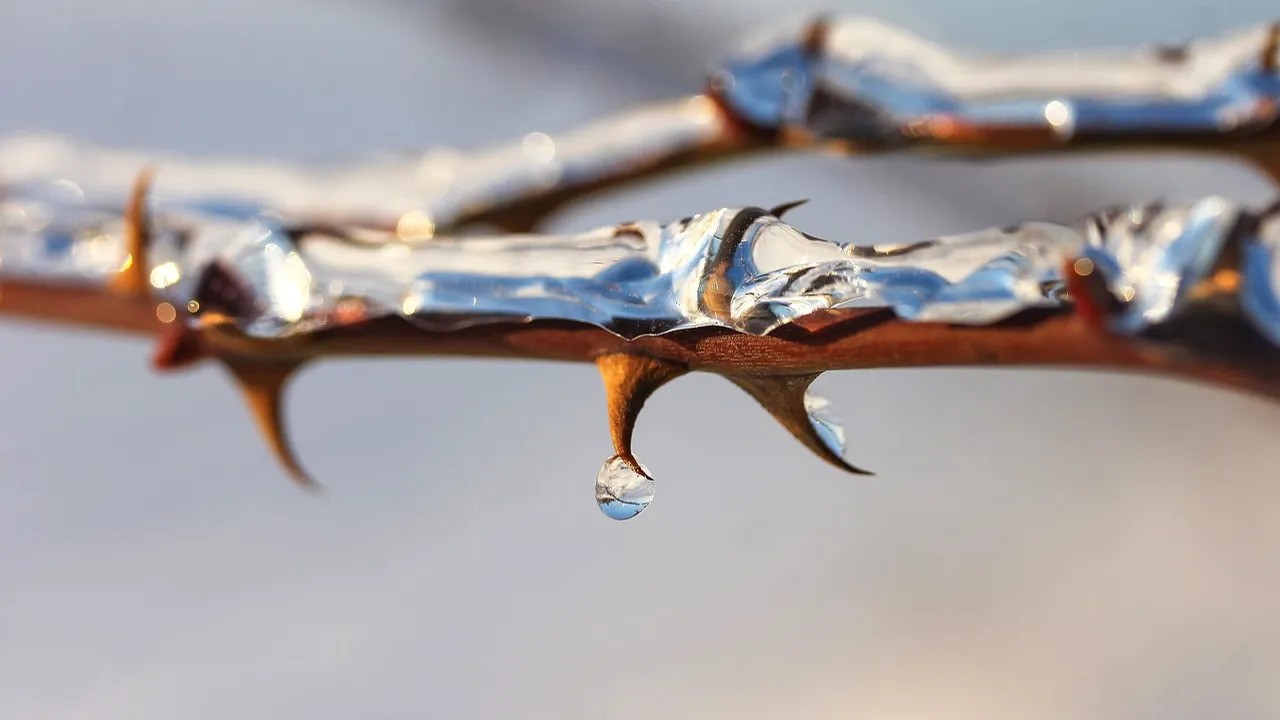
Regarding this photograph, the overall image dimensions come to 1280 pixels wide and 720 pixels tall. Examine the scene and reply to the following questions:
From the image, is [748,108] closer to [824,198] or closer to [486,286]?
[486,286]

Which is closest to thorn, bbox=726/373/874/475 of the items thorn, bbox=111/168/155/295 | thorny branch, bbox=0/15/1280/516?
thorny branch, bbox=0/15/1280/516

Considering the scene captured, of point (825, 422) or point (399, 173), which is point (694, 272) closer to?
point (825, 422)

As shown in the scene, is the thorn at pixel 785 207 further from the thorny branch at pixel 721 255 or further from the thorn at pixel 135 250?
the thorn at pixel 135 250

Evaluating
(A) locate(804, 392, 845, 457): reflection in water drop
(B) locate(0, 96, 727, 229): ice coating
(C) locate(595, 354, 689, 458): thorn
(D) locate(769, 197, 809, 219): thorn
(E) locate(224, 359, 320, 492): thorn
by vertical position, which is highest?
(B) locate(0, 96, 727, 229): ice coating

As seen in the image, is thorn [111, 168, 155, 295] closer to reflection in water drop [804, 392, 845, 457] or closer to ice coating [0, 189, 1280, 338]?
ice coating [0, 189, 1280, 338]

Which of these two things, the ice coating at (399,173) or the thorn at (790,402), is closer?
the thorn at (790,402)

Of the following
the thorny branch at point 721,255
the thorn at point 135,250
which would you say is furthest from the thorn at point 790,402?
the thorn at point 135,250

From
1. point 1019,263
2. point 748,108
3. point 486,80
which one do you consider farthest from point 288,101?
point 1019,263
